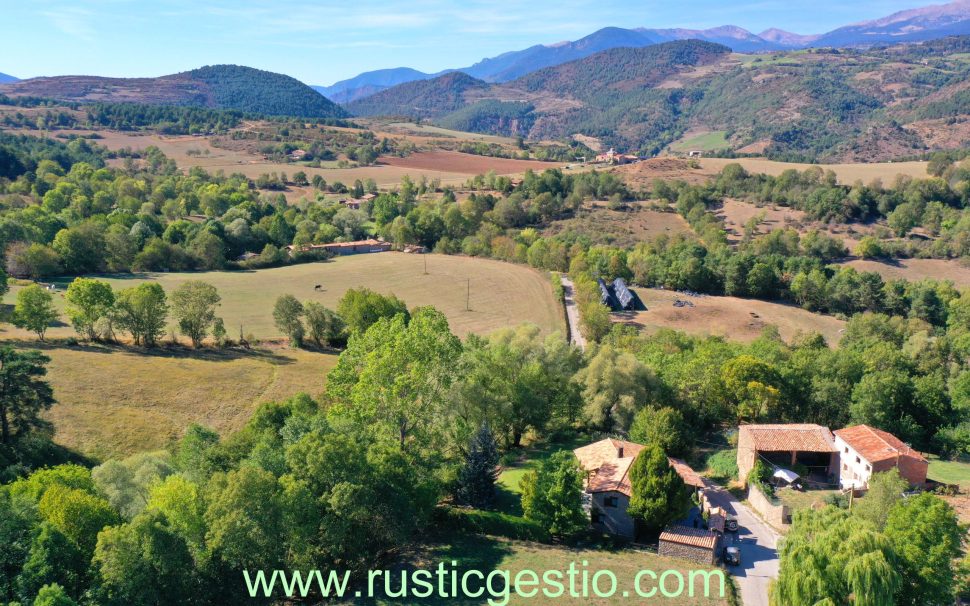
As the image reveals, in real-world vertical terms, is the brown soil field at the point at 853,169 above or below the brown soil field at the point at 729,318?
above

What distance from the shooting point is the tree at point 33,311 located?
174ft

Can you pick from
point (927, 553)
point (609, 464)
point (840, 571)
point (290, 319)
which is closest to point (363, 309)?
point (290, 319)

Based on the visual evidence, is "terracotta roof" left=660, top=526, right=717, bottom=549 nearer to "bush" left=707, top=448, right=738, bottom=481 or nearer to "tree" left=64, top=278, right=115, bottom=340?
"bush" left=707, top=448, right=738, bottom=481

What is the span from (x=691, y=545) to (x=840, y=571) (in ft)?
24.3

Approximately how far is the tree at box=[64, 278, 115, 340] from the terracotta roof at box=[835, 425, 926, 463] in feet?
186

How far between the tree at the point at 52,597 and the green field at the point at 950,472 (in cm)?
3922

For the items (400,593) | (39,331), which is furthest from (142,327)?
(400,593)

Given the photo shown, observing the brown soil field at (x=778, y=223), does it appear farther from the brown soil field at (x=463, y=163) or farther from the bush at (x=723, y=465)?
the bush at (x=723, y=465)

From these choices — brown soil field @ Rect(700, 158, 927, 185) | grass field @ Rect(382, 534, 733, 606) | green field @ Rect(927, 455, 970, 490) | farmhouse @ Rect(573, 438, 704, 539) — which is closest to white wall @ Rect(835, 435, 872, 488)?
green field @ Rect(927, 455, 970, 490)

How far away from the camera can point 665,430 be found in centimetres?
3769

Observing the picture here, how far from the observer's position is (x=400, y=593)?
25031 mm

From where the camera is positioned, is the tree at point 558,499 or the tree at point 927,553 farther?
the tree at point 558,499

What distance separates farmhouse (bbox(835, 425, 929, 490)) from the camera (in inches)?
1273

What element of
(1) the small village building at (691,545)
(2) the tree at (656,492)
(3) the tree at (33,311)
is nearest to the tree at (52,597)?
(2) the tree at (656,492)
